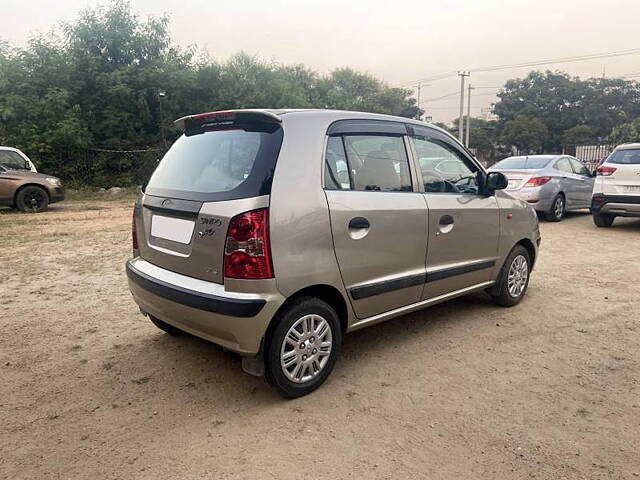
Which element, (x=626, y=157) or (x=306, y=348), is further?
(x=626, y=157)

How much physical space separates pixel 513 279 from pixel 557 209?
663 centimetres

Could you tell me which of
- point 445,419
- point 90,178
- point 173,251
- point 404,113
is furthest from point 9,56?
point 404,113

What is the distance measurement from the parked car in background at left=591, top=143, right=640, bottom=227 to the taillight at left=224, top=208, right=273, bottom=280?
839 cm

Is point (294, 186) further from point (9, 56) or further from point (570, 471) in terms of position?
point (9, 56)

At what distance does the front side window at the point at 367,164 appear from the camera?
319 centimetres

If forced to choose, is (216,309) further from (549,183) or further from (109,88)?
(109,88)

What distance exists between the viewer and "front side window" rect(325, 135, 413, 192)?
3.19m

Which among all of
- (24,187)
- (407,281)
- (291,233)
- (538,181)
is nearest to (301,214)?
(291,233)

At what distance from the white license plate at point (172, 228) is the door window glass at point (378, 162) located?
111 cm

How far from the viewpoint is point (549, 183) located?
10.2 metres

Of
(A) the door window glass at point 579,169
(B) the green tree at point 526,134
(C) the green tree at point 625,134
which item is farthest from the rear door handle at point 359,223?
(B) the green tree at point 526,134

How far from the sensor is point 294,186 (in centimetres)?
289

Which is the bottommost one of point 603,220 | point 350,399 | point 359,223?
point 350,399

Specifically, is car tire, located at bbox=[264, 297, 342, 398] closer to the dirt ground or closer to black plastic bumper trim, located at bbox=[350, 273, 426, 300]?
the dirt ground
